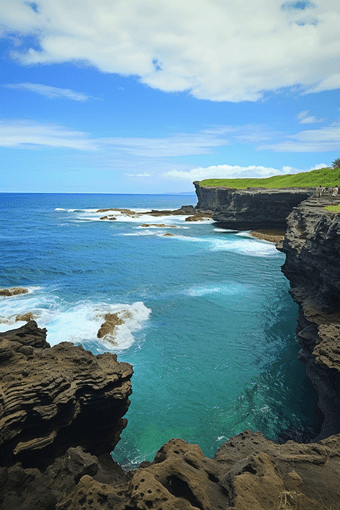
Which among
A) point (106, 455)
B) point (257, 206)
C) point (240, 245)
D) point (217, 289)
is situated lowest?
point (217, 289)

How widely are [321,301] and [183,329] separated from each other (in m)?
8.89

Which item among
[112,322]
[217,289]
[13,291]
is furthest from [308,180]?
[13,291]

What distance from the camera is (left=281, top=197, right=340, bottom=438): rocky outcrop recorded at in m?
11.2

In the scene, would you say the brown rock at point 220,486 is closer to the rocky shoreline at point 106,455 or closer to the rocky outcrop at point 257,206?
the rocky shoreline at point 106,455

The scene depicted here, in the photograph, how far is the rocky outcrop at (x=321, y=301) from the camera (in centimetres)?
1118

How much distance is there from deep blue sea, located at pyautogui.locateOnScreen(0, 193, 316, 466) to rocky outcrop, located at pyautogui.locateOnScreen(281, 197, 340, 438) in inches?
73.3

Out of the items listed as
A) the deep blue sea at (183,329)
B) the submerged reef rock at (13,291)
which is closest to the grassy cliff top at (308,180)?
the deep blue sea at (183,329)

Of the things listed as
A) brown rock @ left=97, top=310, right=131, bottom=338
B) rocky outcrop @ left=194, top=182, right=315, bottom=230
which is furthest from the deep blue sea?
rocky outcrop @ left=194, top=182, right=315, bottom=230

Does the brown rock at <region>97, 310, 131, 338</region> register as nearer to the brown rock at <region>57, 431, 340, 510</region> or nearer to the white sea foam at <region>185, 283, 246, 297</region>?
the white sea foam at <region>185, 283, 246, 297</region>

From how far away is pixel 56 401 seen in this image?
7746 mm

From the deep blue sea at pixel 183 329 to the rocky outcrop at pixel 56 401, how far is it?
3.56 meters

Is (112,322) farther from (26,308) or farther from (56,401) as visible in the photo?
(56,401)

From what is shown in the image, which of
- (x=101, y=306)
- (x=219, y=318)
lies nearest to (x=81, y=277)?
(x=101, y=306)

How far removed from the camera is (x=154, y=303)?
82.7 ft
